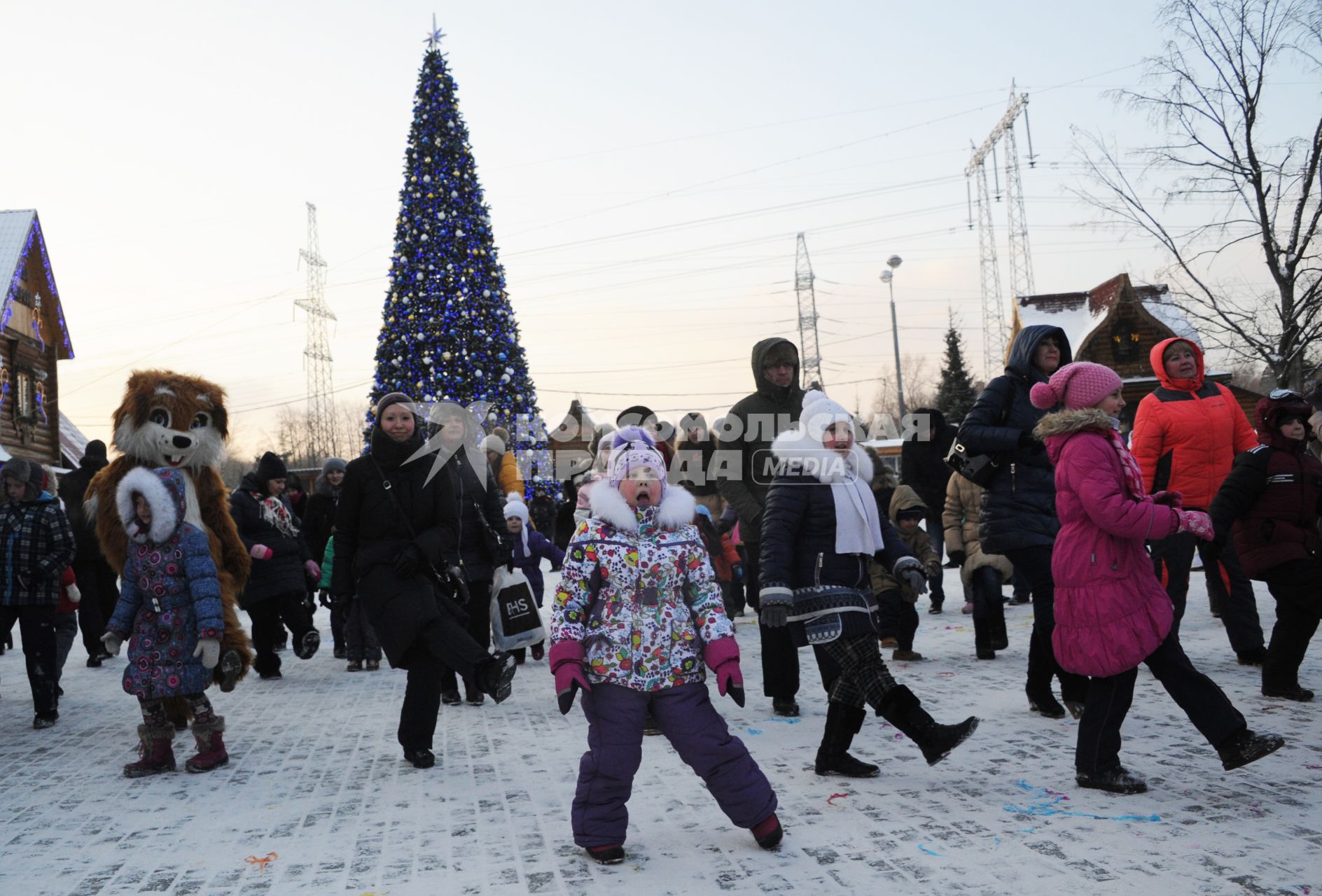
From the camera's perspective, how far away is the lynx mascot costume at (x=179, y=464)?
6520mm

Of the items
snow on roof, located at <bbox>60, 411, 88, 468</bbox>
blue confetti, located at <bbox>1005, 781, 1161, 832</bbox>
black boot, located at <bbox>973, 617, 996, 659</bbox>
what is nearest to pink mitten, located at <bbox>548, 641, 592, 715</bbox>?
blue confetti, located at <bbox>1005, 781, 1161, 832</bbox>

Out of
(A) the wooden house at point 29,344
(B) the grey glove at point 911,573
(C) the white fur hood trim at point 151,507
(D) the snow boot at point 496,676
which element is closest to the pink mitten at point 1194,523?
(B) the grey glove at point 911,573

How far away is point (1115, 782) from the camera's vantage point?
184 inches

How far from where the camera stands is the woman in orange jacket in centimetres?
755

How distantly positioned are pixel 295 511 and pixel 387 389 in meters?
8.98

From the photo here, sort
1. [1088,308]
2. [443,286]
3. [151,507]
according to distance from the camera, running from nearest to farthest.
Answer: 1. [151,507]
2. [443,286]
3. [1088,308]

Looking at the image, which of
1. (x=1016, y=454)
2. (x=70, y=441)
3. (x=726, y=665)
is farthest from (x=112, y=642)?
(x=70, y=441)

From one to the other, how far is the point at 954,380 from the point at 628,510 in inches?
2082

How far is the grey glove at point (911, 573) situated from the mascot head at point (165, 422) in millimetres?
4065

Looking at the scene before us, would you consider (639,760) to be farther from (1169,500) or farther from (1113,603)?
(1169,500)

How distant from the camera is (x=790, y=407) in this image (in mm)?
7250

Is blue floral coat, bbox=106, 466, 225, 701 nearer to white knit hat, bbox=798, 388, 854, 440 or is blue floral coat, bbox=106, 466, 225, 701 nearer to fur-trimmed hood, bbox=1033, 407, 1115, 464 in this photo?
white knit hat, bbox=798, 388, 854, 440

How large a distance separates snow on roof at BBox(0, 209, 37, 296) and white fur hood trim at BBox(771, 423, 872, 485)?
26379 millimetres

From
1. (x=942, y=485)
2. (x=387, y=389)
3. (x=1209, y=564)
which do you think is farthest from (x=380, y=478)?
(x=387, y=389)
